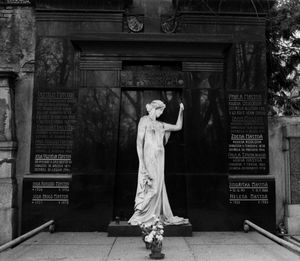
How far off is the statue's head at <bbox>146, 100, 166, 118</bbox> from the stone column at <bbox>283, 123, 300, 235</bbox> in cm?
289

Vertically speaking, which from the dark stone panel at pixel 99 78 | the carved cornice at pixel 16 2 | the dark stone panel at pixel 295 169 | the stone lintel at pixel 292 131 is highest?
the carved cornice at pixel 16 2

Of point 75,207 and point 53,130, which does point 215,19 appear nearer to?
point 53,130


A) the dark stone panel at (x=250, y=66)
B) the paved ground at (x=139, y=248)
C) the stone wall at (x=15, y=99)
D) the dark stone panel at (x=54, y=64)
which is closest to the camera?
the paved ground at (x=139, y=248)

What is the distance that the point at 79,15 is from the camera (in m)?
8.71

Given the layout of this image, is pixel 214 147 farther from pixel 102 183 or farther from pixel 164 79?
pixel 102 183

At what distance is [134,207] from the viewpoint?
800cm

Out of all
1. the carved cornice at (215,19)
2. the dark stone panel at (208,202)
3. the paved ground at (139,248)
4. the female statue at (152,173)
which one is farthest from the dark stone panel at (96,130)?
the carved cornice at (215,19)

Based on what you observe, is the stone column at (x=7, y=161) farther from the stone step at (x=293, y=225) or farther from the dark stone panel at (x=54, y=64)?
the stone step at (x=293, y=225)

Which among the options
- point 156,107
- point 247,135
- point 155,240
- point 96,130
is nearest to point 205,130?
point 247,135

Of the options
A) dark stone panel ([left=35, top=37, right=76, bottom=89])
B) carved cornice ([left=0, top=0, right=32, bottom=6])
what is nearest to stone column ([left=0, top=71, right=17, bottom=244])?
dark stone panel ([left=35, top=37, right=76, bottom=89])

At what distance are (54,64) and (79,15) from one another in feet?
4.19

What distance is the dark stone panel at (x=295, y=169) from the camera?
8.52 m

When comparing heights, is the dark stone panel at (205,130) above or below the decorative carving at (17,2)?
below

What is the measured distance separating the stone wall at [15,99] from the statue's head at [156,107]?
2802 millimetres
